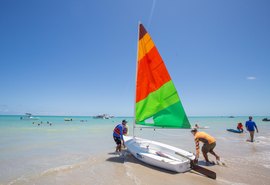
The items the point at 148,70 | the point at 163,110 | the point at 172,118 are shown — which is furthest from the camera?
the point at 148,70

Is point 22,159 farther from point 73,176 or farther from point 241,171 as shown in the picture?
point 241,171

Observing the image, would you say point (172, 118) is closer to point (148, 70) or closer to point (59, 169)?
point (148, 70)

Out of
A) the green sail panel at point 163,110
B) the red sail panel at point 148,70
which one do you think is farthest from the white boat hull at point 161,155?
the red sail panel at point 148,70

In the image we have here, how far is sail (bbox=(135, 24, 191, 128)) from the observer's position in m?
6.62

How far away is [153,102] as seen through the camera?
699 cm

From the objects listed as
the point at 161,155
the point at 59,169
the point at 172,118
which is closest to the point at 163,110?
the point at 172,118

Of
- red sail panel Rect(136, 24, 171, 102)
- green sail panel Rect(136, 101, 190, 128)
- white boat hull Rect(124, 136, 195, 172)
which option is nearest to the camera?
white boat hull Rect(124, 136, 195, 172)

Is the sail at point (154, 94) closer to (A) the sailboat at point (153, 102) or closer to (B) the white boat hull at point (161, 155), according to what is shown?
(A) the sailboat at point (153, 102)

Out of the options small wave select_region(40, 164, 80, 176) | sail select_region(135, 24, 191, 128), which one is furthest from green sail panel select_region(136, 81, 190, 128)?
small wave select_region(40, 164, 80, 176)

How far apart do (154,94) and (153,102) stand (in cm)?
34

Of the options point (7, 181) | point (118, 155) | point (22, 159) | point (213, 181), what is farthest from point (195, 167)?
point (22, 159)

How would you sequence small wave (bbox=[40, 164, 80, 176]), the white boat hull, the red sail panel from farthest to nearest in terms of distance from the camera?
the red sail panel, small wave (bbox=[40, 164, 80, 176]), the white boat hull

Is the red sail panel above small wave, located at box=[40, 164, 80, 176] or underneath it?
above

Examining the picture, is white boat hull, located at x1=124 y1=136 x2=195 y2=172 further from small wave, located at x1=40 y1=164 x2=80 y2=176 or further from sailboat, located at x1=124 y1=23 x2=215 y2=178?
small wave, located at x1=40 y1=164 x2=80 y2=176
